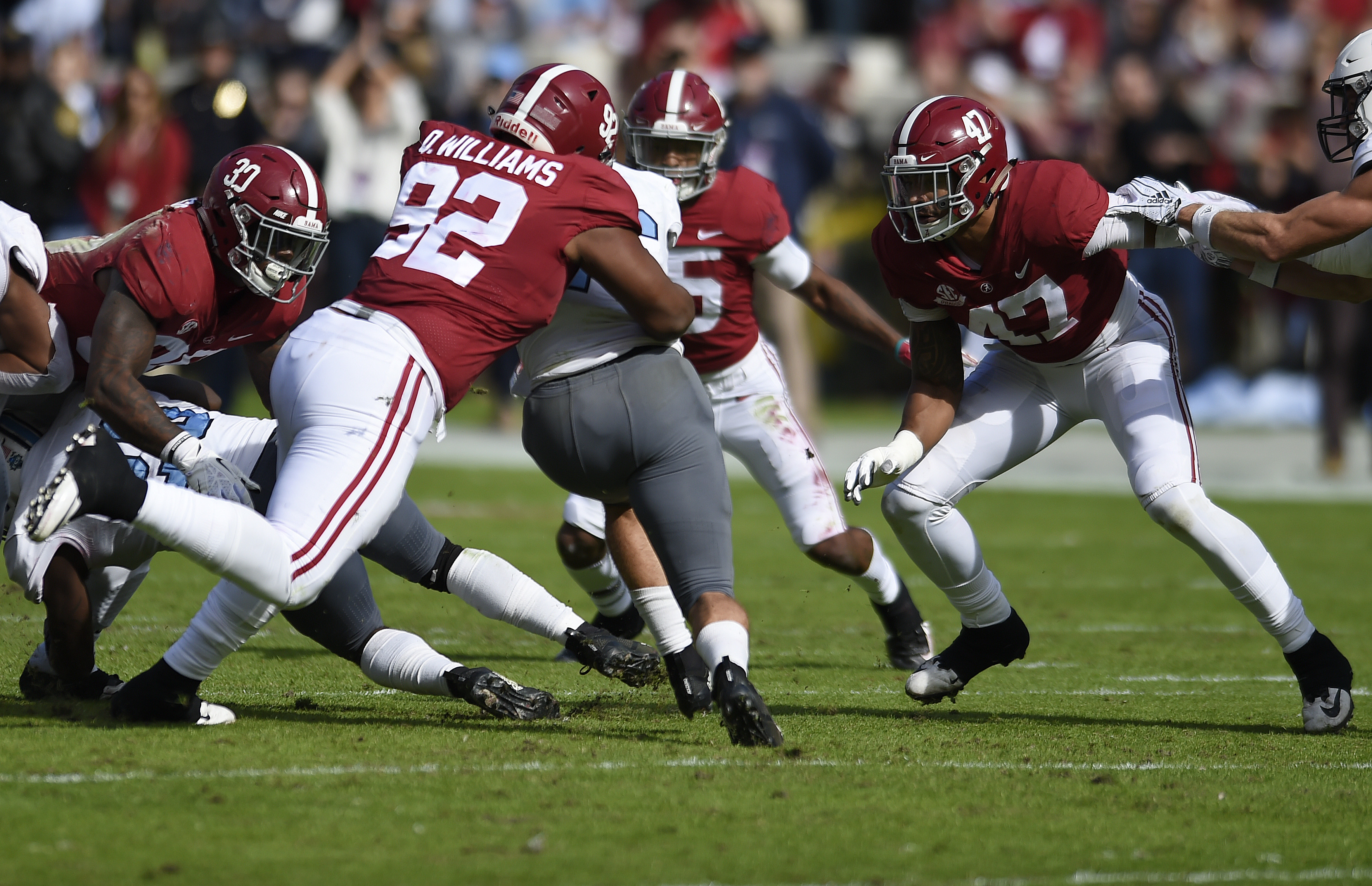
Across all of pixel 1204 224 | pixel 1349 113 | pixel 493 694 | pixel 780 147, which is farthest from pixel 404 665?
pixel 780 147

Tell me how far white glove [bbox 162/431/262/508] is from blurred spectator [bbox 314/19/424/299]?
684cm

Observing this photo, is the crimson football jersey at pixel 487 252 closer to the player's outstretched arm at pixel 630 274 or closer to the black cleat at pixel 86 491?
the player's outstretched arm at pixel 630 274

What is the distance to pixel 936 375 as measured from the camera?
492cm

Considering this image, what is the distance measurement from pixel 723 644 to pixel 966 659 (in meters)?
1.08

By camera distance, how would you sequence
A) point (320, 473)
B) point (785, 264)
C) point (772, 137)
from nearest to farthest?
point (320, 473) < point (785, 264) < point (772, 137)

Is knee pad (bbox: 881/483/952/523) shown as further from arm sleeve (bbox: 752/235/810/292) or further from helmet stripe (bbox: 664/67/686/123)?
helmet stripe (bbox: 664/67/686/123)

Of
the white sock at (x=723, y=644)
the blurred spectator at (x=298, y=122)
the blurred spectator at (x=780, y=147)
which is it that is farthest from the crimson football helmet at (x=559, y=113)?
the blurred spectator at (x=298, y=122)

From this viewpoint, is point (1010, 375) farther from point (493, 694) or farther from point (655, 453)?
point (493, 694)

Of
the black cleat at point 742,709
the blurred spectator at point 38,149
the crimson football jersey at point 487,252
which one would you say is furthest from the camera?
the blurred spectator at point 38,149

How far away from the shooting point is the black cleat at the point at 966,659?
4746mm

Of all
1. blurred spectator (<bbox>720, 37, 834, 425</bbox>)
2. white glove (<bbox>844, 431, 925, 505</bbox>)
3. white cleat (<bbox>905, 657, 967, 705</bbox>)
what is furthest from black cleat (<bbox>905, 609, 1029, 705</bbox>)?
blurred spectator (<bbox>720, 37, 834, 425</bbox>)

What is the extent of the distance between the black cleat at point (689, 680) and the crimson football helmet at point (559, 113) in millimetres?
1365

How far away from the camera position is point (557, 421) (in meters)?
4.20

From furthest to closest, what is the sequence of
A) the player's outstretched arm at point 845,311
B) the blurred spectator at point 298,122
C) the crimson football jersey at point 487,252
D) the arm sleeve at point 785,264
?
the blurred spectator at point 298,122, the arm sleeve at point 785,264, the player's outstretched arm at point 845,311, the crimson football jersey at point 487,252
